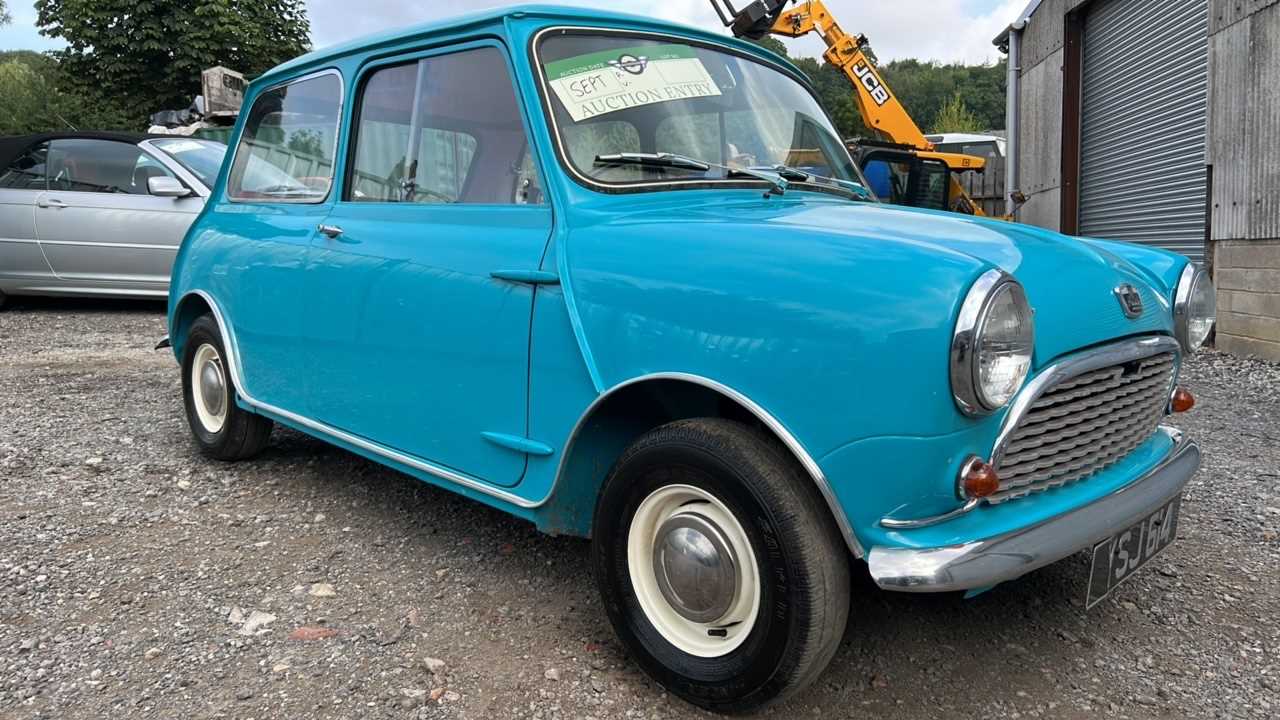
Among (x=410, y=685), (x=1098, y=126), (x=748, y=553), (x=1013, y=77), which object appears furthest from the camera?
(x=1013, y=77)

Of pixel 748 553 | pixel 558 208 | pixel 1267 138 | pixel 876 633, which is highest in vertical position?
pixel 1267 138

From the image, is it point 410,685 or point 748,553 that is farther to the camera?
point 410,685

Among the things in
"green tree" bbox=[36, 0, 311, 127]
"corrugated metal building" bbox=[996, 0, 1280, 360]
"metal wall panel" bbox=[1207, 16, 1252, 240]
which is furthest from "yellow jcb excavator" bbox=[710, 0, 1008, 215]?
"green tree" bbox=[36, 0, 311, 127]

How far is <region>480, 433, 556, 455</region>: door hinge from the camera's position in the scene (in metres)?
2.42

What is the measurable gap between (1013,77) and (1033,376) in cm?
1056

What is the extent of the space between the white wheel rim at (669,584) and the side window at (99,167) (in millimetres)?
7311

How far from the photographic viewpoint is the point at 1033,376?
75.8 inches

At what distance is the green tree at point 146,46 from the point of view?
A: 74.5 ft

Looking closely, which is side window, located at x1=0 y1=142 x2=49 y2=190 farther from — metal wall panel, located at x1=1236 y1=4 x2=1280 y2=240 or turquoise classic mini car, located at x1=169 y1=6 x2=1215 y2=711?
metal wall panel, located at x1=1236 y1=4 x2=1280 y2=240

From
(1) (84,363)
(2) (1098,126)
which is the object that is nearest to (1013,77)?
(2) (1098,126)

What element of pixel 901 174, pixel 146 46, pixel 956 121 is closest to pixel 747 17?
pixel 901 174

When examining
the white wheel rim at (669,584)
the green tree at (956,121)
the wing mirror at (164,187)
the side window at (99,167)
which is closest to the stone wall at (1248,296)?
the white wheel rim at (669,584)

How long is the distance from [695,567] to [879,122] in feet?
38.1

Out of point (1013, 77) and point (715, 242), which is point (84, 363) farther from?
point (1013, 77)
